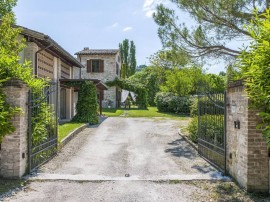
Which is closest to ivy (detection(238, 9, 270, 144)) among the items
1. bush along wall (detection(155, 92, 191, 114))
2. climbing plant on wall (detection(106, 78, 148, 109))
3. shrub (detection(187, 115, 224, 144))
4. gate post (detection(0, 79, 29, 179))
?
shrub (detection(187, 115, 224, 144))

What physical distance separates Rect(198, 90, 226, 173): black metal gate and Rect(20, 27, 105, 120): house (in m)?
4.24

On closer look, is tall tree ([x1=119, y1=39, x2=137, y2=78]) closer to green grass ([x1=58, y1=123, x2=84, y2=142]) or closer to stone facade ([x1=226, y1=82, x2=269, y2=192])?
green grass ([x1=58, y1=123, x2=84, y2=142])

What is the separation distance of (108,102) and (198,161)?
25.2 m

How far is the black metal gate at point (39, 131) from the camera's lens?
245 inches

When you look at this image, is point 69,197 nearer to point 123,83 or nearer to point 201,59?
point 201,59

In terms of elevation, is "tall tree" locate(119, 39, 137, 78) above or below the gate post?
above

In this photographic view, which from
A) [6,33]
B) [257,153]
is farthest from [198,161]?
[6,33]

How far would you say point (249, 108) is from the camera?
496 cm

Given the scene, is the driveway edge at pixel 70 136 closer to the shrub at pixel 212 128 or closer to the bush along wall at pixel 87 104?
the bush along wall at pixel 87 104

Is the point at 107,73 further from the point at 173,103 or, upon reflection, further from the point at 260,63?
the point at 260,63

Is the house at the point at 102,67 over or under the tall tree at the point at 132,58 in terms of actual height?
under

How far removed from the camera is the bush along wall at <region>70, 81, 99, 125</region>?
639 inches

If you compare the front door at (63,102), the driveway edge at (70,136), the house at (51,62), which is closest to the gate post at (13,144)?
the house at (51,62)

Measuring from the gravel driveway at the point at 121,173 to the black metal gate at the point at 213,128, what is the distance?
282mm
